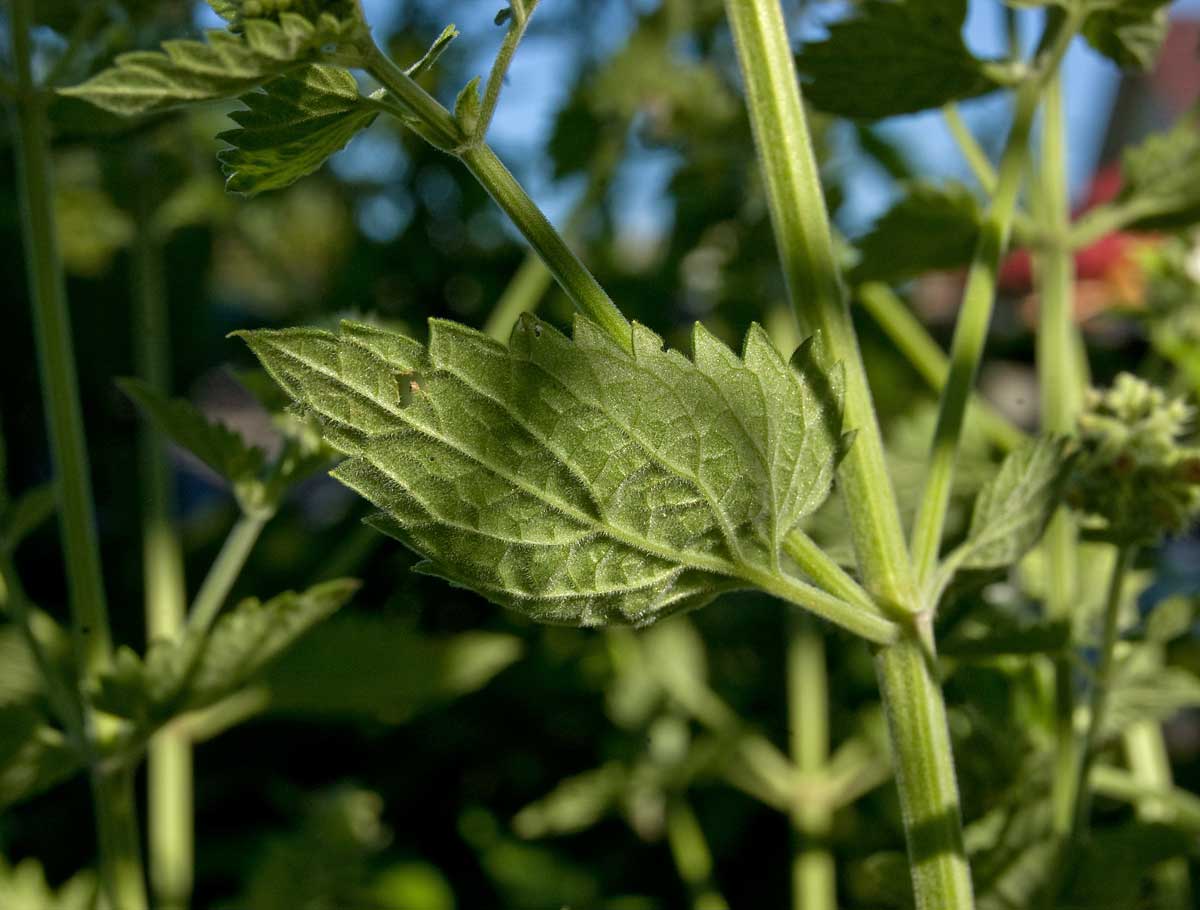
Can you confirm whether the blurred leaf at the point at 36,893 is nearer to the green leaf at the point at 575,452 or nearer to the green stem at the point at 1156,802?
the green leaf at the point at 575,452

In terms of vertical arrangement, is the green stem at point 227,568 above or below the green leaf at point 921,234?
below

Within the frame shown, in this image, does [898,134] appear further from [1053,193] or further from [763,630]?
[1053,193]

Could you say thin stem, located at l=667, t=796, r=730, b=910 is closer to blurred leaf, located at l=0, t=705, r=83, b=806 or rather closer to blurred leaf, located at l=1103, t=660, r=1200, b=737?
blurred leaf, located at l=1103, t=660, r=1200, b=737

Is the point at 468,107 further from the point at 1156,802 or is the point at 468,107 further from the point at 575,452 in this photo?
the point at 1156,802

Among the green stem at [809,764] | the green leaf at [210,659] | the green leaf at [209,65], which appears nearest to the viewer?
the green leaf at [209,65]

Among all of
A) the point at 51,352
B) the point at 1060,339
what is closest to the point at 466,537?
the point at 51,352

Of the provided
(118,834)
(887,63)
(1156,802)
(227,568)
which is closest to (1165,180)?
(887,63)

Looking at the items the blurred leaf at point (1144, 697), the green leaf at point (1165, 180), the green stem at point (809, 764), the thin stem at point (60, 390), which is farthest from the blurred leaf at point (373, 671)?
the green leaf at point (1165, 180)
